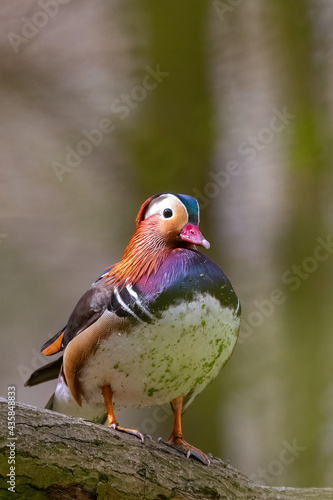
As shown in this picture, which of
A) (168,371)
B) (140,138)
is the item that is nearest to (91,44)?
(140,138)

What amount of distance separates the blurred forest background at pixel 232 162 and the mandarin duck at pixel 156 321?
0.70m

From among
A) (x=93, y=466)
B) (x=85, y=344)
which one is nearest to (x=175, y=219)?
(x=85, y=344)

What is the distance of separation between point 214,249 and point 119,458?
0.90 metres

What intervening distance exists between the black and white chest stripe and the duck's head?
105 mm

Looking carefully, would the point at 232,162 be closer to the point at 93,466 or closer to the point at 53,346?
the point at 53,346

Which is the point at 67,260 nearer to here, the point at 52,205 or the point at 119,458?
the point at 52,205

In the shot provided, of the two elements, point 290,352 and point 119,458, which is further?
point 290,352

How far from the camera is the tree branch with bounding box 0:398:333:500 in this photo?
2.92 ft

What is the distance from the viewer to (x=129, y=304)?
0.99 meters

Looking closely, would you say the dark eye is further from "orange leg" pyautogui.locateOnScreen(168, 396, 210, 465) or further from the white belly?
"orange leg" pyautogui.locateOnScreen(168, 396, 210, 465)

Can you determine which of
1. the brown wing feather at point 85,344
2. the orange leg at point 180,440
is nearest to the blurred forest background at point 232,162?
the orange leg at point 180,440

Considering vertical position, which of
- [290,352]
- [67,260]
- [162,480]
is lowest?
[162,480]

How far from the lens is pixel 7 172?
2.34 metres

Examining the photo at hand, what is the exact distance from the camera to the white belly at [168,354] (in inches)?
38.4
